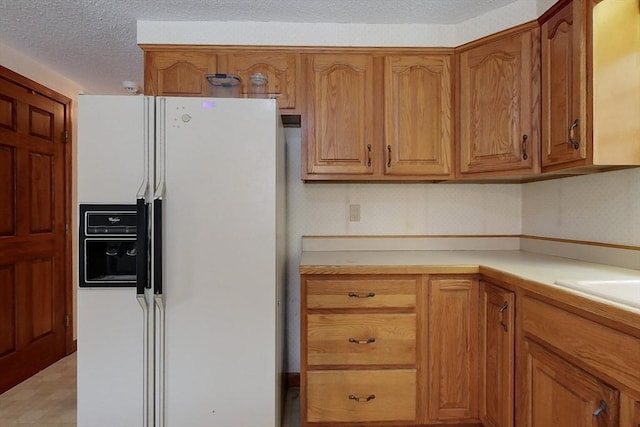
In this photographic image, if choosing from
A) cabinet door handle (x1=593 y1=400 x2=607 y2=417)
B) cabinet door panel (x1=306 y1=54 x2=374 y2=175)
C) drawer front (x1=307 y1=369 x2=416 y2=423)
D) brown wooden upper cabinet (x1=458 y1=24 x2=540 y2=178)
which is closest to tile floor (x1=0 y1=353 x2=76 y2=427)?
drawer front (x1=307 y1=369 x2=416 y2=423)

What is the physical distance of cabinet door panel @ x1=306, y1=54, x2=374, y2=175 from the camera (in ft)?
6.54

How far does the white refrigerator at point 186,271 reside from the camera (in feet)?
4.99

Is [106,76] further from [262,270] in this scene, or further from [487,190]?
[487,190]


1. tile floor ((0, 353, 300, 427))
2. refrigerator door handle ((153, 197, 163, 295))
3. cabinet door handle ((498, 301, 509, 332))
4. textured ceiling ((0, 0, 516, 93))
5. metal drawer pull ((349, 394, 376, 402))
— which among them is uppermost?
textured ceiling ((0, 0, 516, 93))

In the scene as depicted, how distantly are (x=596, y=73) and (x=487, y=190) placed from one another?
101 centimetres

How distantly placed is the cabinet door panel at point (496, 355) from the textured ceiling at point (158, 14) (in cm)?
147

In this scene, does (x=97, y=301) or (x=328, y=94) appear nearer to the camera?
(x=97, y=301)

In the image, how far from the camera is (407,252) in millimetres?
2230

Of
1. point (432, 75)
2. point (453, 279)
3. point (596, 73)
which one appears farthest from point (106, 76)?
point (596, 73)

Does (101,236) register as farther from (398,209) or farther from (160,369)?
(398,209)

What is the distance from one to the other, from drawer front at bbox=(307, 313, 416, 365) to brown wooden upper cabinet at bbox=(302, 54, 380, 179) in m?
0.81

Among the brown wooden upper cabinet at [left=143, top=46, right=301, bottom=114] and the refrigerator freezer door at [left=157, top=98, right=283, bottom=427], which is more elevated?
the brown wooden upper cabinet at [left=143, top=46, right=301, bottom=114]

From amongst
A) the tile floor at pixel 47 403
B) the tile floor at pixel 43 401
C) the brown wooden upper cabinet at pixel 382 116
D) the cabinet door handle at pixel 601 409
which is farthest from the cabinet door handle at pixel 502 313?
the tile floor at pixel 43 401

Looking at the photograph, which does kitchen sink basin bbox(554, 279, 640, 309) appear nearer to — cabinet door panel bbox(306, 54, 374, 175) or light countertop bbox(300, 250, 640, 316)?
light countertop bbox(300, 250, 640, 316)
